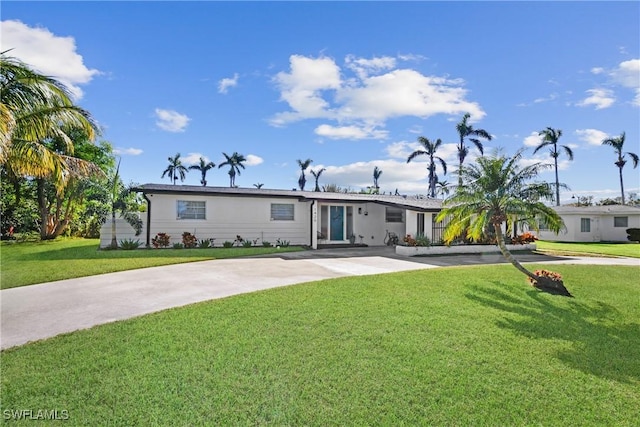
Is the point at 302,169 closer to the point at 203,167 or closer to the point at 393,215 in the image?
the point at 203,167

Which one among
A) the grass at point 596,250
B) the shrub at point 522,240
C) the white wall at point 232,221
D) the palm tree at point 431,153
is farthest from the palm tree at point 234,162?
the shrub at point 522,240

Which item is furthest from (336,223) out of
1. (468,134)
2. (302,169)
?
(302,169)

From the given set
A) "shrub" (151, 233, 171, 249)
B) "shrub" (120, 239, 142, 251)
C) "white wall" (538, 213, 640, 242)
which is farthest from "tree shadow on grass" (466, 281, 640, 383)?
"white wall" (538, 213, 640, 242)

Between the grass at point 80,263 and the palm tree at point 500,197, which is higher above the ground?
the palm tree at point 500,197

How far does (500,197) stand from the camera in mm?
10438

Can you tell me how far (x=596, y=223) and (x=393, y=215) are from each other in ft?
67.5

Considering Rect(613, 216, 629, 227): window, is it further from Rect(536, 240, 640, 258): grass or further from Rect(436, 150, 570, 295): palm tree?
Rect(436, 150, 570, 295): palm tree

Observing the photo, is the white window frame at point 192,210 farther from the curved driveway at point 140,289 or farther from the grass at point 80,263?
the curved driveway at point 140,289

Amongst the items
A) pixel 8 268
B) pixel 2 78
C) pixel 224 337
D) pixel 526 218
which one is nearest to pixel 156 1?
pixel 2 78

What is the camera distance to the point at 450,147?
36.7 m

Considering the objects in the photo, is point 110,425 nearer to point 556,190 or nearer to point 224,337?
point 224,337

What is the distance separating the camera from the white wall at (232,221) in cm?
1698

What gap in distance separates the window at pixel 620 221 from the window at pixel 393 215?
71.7 feet

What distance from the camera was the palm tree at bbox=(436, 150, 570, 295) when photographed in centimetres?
1023
